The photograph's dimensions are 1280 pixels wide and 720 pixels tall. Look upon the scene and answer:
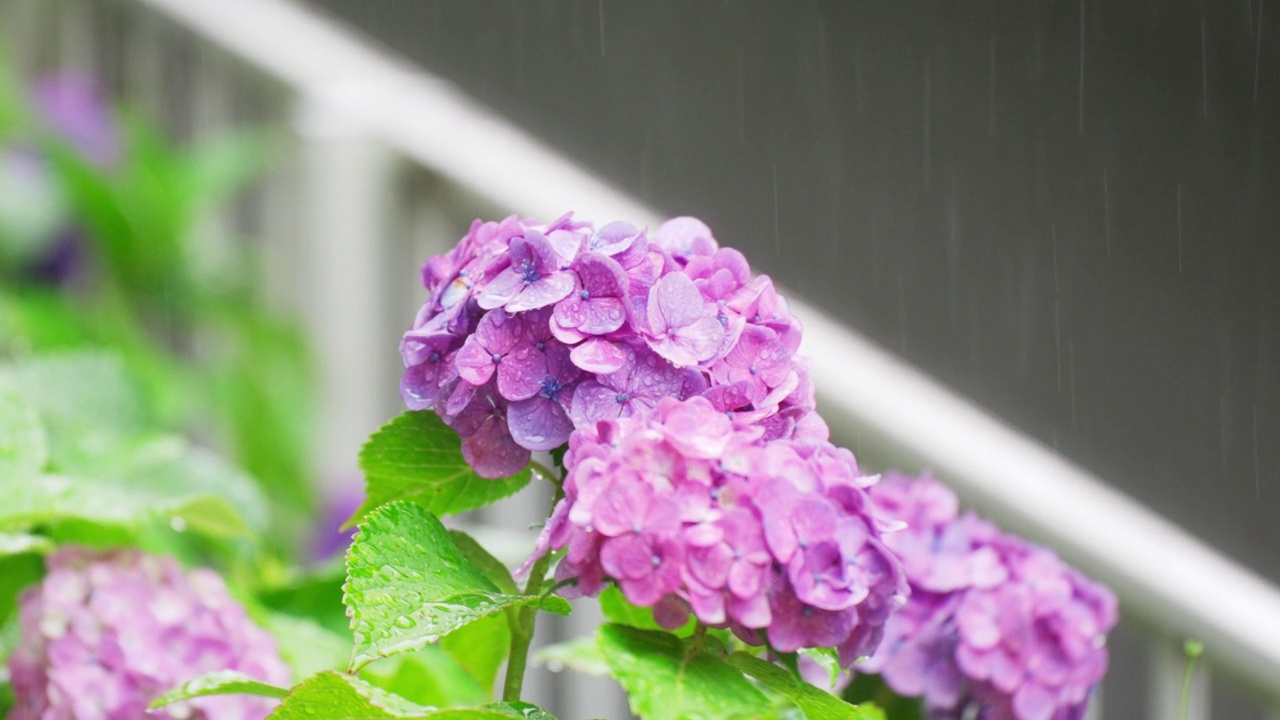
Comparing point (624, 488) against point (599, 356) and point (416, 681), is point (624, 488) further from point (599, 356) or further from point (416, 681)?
point (416, 681)

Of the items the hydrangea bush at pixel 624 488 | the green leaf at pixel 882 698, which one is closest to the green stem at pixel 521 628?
the hydrangea bush at pixel 624 488

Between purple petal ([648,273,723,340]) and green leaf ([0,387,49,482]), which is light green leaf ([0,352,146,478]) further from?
purple petal ([648,273,723,340])

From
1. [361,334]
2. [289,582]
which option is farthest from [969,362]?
[289,582]

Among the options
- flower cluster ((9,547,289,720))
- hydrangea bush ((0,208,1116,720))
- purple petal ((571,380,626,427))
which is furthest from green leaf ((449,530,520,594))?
flower cluster ((9,547,289,720))

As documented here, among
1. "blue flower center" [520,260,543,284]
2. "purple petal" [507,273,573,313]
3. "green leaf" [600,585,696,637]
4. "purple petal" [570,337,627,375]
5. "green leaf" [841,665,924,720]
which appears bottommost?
"green leaf" [841,665,924,720]

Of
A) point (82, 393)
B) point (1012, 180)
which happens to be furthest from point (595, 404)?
point (1012, 180)
